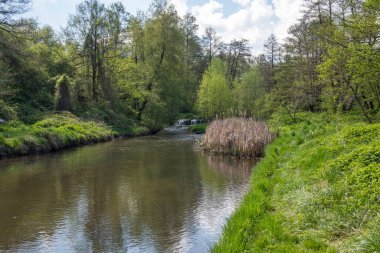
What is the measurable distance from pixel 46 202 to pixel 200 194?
4.33 m

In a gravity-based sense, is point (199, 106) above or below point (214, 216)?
above

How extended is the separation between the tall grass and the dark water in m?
1.18

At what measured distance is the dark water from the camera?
24.8 ft

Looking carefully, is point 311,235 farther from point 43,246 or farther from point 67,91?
point 67,91

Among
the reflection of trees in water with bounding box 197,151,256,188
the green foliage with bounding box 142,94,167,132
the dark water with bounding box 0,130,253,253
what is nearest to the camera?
the dark water with bounding box 0,130,253,253

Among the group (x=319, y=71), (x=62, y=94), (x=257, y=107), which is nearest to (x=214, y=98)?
(x=257, y=107)

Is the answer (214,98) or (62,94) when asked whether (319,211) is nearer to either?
(62,94)

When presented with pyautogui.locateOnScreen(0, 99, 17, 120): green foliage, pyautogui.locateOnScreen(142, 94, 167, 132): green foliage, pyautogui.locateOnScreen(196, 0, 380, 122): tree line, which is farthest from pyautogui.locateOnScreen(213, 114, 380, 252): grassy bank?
pyautogui.locateOnScreen(142, 94, 167, 132): green foliage

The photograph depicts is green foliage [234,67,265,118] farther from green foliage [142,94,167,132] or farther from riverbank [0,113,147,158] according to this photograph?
riverbank [0,113,147,158]

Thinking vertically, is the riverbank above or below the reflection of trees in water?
above

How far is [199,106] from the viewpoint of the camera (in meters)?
44.4

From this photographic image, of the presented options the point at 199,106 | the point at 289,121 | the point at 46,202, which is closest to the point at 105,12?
the point at 199,106

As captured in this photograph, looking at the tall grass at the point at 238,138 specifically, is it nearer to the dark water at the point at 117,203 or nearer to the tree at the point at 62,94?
the dark water at the point at 117,203

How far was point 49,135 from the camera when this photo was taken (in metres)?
21.9
